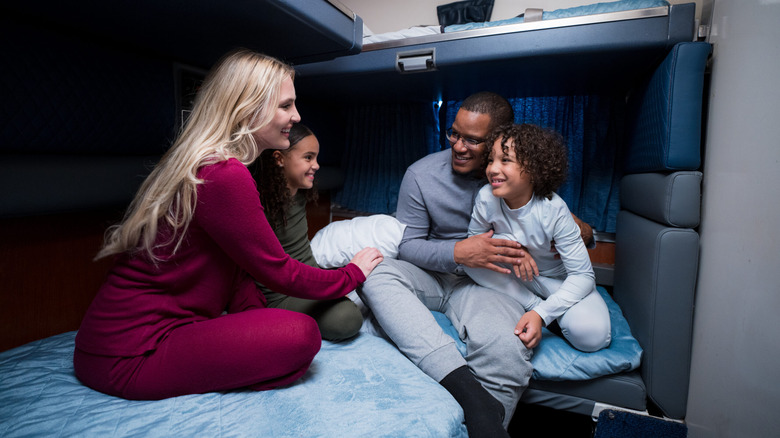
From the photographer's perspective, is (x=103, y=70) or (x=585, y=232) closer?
(x=103, y=70)

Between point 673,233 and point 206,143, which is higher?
point 206,143

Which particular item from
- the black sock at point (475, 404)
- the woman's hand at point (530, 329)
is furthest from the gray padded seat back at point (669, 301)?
the black sock at point (475, 404)

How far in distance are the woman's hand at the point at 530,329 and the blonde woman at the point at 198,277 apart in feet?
1.91

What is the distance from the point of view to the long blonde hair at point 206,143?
0.78 meters

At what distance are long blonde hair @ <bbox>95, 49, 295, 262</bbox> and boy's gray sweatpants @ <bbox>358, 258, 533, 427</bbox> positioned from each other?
556 millimetres

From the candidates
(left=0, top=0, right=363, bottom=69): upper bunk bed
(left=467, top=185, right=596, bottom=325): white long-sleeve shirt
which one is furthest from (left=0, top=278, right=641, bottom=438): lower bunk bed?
(left=0, top=0, right=363, bottom=69): upper bunk bed

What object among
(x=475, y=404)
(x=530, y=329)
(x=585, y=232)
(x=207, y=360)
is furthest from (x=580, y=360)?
(x=207, y=360)

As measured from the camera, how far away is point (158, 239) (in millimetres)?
797

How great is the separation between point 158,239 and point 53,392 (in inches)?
15.3

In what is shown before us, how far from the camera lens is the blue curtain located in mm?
2018

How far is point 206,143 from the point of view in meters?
0.83

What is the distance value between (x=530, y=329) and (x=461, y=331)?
203 mm

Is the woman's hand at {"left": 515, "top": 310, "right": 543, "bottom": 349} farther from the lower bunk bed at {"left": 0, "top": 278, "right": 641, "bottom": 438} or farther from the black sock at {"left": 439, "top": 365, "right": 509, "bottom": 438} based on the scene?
the lower bunk bed at {"left": 0, "top": 278, "right": 641, "bottom": 438}

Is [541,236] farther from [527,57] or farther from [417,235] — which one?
[527,57]
